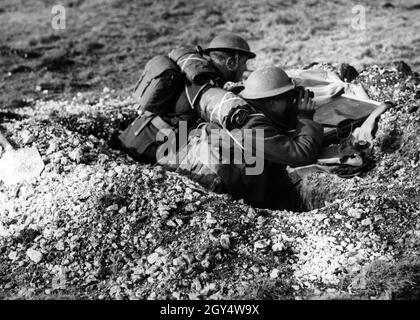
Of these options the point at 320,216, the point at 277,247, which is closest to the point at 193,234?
the point at 277,247

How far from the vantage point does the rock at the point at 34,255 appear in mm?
4430

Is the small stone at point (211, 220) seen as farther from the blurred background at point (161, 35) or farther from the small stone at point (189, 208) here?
the blurred background at point (161, 35)

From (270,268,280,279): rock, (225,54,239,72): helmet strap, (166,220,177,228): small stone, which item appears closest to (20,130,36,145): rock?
(166,220,177,228): small stone

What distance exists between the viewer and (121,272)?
424 cm

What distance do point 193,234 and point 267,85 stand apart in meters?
1.72

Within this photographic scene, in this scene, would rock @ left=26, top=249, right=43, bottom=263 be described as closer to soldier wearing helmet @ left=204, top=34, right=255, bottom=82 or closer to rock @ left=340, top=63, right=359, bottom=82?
soldier wearing helmet @ left=204, top=34, right=255, bottom=82

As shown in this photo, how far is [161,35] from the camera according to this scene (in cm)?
1361

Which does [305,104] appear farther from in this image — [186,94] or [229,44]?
[186,94]

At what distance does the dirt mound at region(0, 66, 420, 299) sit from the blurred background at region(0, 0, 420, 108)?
478 cm

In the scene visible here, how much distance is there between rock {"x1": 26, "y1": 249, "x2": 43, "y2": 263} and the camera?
4.43m

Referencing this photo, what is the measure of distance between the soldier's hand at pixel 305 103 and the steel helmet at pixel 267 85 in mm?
232

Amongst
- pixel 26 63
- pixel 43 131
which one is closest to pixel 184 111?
pixel 43 131

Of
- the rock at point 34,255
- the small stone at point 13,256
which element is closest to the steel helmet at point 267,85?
the rock at point 34,255
